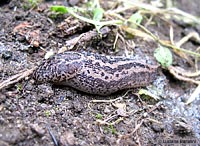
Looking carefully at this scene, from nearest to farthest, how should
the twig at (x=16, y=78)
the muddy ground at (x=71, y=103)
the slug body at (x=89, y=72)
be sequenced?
1. the muddy ground at (x=71, y=103)
2. the twig at (x=16, y=78)
3. the slug body at (x=89, y=72)

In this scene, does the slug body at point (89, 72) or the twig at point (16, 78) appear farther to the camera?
the slug body at point (89, 72)

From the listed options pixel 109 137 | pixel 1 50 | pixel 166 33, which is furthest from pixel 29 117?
pixel 166 33

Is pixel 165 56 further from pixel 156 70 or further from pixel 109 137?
pixel 109 137

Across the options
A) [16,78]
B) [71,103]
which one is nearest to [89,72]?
[71,103]

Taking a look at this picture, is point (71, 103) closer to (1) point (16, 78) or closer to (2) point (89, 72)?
(2) point (89, 72)

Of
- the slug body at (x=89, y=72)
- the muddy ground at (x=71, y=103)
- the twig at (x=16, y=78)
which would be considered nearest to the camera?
the muddy ground at (x=71, y=103)
